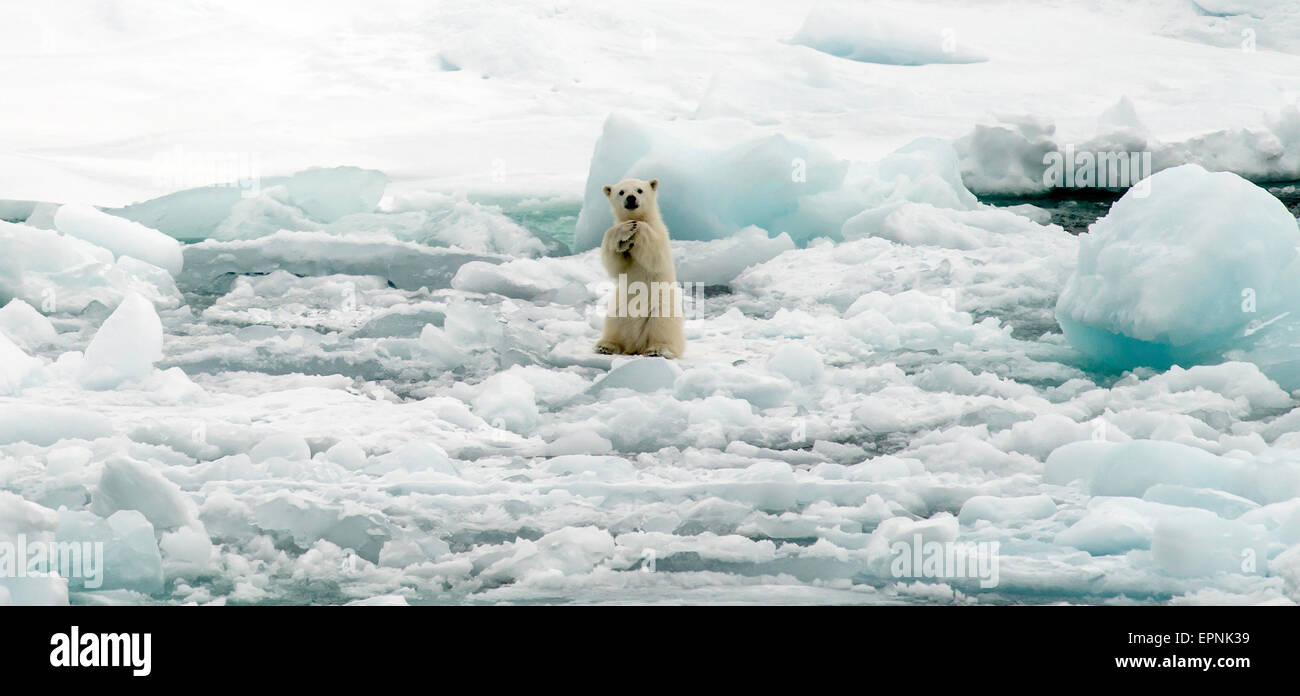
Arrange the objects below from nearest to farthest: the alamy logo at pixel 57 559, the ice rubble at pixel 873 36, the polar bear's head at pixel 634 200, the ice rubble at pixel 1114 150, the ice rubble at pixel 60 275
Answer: the alamy logo at pixel 57 559 → the polar bear's head at pixel 634 200 → the ice rubble at pixel 60 275 → the ice rubble at pixel 1114 150 → the ice rubble at pixel 873 36

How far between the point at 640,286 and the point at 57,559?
10.5 feet

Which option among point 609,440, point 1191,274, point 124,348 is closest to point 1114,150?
point 1191,274

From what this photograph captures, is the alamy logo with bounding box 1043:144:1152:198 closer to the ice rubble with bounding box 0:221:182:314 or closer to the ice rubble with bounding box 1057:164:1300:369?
the ice rubble with bounding box 1057:164:1300:369

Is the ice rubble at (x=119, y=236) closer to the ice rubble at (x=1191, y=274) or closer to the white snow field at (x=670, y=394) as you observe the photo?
Result: the white snow field at (x=670, y=394)

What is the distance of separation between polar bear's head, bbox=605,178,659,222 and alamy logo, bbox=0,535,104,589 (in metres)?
3.30

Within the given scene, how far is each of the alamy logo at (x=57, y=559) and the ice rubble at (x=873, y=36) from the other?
14189mm

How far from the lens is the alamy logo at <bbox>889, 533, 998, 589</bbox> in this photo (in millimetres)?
3805

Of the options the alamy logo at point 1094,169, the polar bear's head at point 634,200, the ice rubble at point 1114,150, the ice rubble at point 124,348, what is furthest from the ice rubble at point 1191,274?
the alamy logo at point 1094,169

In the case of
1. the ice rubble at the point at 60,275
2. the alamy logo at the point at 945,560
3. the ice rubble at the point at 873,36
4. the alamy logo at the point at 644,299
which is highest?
the ice rubble at the point at 873,36

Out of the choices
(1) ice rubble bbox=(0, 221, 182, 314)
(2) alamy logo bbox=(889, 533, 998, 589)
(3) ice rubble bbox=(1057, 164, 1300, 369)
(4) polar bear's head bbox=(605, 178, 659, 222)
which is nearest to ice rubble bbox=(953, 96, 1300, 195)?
(3) ice rubble bbox=(1057, 164, 1300, 369)

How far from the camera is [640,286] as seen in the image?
6309 mm

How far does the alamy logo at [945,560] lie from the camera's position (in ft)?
12.5

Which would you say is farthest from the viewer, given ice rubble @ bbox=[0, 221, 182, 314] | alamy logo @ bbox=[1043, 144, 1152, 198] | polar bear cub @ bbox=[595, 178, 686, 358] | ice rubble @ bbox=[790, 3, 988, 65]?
ice rubble @ bbox=[790, 3, 988, 65]
